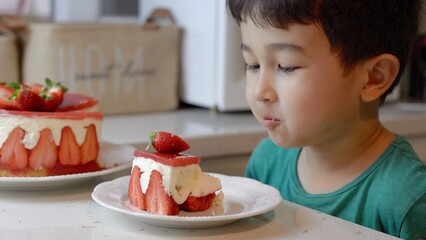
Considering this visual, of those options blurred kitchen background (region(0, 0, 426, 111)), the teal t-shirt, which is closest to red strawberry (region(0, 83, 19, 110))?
the teal t-shirt

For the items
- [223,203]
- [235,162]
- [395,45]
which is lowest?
[235,162]

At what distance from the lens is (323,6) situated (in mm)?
1130

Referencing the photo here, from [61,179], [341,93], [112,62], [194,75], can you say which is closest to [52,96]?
Result: [61,179]

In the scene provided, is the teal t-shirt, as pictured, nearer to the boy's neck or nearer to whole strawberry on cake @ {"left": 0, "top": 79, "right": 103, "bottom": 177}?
the boy's neck

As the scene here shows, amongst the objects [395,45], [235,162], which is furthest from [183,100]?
[395,45]

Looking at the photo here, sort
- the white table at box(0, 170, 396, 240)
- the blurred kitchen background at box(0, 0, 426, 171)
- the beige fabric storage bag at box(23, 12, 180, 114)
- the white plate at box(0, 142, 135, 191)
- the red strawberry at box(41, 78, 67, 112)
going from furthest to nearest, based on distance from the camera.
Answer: the beige fabric storage bag at box(23, 12, 180, 114) → the blurred kitchen background at box(0, 0, 426, 171) → the red strawberry at box(41, 78, 67, 112) → the white plate at box(0, 142, 135, 191) → the white table at box(0, 170, 396, 240)

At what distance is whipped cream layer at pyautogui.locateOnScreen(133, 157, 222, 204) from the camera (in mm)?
935

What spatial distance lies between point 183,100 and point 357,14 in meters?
1.11

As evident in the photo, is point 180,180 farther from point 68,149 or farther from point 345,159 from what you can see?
point 345,159

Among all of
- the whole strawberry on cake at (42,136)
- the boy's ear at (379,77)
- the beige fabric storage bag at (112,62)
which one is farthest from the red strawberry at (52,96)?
the beige fabric storage bag at (112,62)

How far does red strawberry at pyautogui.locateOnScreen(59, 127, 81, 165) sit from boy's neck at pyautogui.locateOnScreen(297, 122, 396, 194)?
1.41 feet

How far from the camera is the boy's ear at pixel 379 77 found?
4.00 ft

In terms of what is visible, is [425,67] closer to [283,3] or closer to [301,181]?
[301,181]

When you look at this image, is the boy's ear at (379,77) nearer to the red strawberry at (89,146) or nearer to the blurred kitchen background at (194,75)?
the red strawberry at (89,146)
